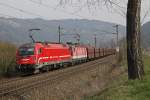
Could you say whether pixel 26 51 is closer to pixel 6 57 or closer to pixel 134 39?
pixel 6 57

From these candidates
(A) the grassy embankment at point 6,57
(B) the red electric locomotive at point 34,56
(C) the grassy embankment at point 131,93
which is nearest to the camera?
(C) the grassy embankment at point 131,93

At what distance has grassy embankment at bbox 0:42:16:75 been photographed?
1318 inches

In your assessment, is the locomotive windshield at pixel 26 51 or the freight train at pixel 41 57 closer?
the freight train at pixel 41 57

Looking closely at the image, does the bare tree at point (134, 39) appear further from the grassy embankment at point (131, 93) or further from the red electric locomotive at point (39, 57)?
the red electric locomotive at point (39, 57)

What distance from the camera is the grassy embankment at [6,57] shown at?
33.5 m

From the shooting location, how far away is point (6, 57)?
35.0 metres

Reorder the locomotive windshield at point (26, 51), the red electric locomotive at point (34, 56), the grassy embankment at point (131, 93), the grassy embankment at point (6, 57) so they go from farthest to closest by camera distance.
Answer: the grassy embankment at point (6, 57), the locomotive windshield at point (26, 51), the red electric locomotive at point (34, 56), the grassy embankment at point (131, 93)

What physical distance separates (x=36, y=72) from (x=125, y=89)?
771 inches

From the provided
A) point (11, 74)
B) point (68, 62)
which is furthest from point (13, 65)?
point (68, 62)

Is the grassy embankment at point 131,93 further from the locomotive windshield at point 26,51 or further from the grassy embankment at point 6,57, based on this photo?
the grassy embankment at point 6,57

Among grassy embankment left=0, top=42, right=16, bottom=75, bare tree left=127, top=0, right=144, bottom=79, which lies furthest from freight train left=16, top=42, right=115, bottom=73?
bare tree left=127, top=0, right=144, bottom=79

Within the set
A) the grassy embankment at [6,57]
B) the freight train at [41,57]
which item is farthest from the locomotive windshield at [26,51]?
the grassy embankment at [6,57]

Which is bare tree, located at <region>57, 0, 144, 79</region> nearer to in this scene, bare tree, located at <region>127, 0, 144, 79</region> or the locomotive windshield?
bare tree, located at <region>127, 0, 144, 79</region>

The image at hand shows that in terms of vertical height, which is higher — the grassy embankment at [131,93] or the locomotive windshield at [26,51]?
the locomotive windshield at [26,51]
